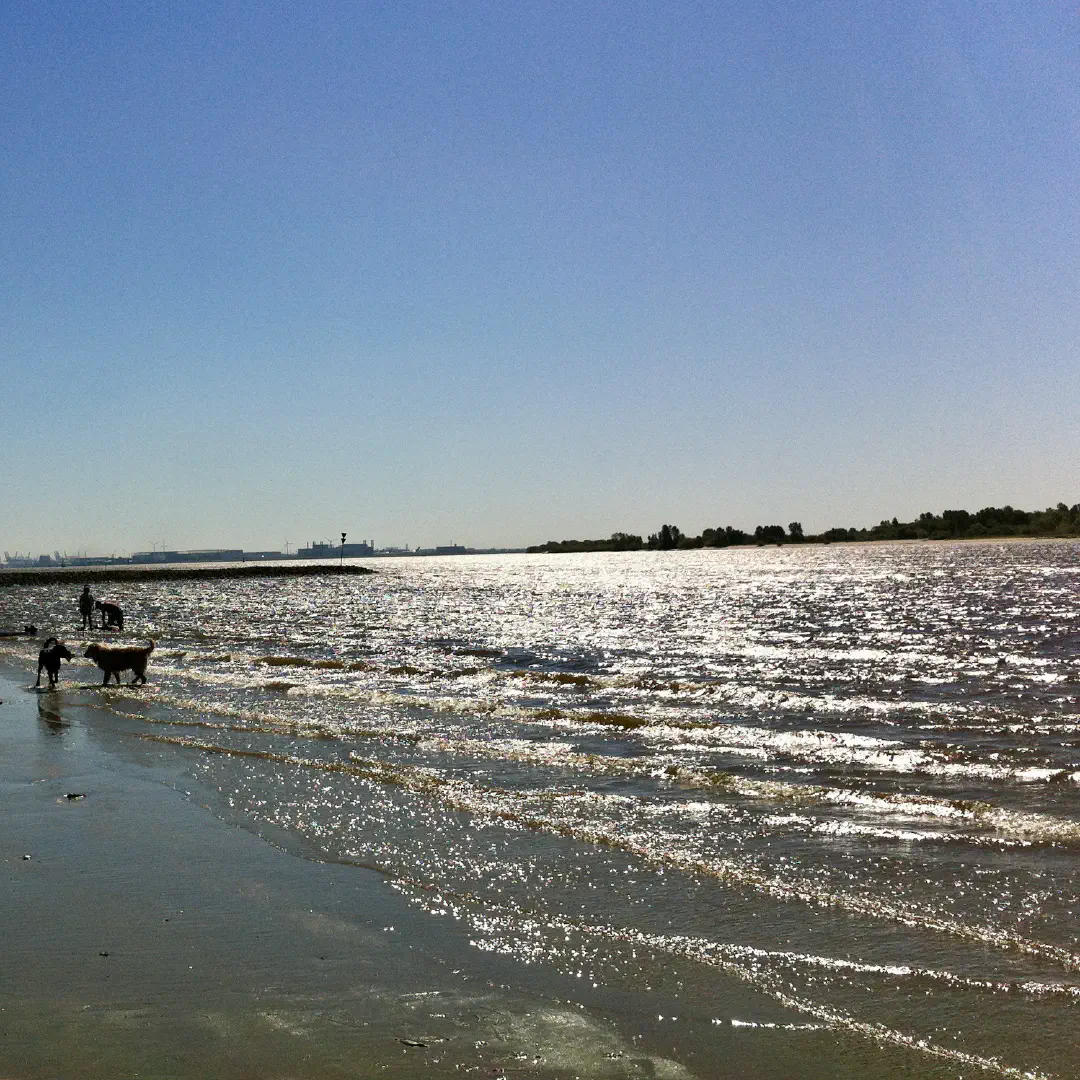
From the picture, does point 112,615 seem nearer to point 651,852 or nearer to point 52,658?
point 52,658

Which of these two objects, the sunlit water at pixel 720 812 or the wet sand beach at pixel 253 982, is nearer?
the wet sand beach at pixel 253 982

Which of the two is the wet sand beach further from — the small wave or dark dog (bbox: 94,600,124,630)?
dark dog (bbox: 94,600,124,630)

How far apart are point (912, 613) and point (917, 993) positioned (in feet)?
163

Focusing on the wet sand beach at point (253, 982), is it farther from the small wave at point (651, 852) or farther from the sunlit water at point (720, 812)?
the small wave at point (651, 852)

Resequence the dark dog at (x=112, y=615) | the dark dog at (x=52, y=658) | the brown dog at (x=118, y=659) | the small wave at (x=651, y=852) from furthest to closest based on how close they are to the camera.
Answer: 1. the dark dog at (x=112, y=615)
2. the brown dog at (x=118, y=659)
3. the dark dog at (x=52, y=658)
4. the small wave at (x=651, y=852)

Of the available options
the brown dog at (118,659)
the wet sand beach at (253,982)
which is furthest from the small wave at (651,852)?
the brown dog at (118,659)

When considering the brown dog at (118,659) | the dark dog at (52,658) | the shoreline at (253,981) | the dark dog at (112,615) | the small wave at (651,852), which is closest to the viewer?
the shoreline at (253,981)

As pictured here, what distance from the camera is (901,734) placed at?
17.6 metres

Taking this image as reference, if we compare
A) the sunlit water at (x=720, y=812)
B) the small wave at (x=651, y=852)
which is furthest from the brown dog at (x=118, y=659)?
the small wave at (x=651, y=852)

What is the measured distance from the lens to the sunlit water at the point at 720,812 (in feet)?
21.7

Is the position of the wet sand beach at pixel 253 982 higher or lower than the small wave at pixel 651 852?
higher

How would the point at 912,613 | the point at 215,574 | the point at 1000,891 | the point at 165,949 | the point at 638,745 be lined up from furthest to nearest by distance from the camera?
the point at 215,574
the point at 912,613
the point at 638,745
the point at 1000,891
the point at 165,949

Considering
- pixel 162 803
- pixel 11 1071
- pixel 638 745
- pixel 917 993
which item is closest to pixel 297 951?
pixel 11 1071

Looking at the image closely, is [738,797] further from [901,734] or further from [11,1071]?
[11,1071]
